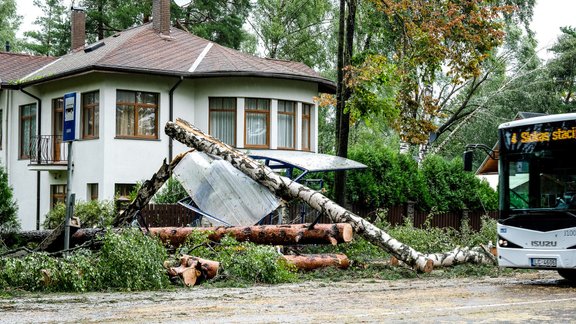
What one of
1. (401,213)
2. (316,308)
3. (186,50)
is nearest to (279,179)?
(316,308)

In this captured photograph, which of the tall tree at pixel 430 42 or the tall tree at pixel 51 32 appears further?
the tall tree at pixel 51 32

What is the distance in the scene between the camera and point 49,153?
35719 millimetres

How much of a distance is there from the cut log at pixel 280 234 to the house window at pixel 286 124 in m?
15.4

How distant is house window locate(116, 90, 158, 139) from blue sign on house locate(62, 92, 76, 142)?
17.2 metres

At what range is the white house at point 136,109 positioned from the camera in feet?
110

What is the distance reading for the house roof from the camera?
33844 millimetres

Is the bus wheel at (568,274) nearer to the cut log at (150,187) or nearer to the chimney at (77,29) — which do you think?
the cut log at (150,187)

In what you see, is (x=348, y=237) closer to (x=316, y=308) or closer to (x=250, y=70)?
(x=316, y=308)

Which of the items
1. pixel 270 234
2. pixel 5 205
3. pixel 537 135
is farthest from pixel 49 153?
pixel 537 135

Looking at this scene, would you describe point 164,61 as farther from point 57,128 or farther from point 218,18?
point 218,18

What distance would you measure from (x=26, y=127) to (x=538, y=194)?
83.8ft

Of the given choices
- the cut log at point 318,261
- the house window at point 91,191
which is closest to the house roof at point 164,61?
the house window at point 91,191

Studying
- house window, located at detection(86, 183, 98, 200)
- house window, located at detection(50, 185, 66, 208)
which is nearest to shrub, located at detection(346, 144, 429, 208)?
house window, located at detection(86, 183, 98, 200)

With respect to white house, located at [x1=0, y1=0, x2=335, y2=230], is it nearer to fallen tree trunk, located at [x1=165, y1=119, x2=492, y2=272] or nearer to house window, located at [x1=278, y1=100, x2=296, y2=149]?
house window, located at [x1=278, y1=100, x2=296, y2=149]
